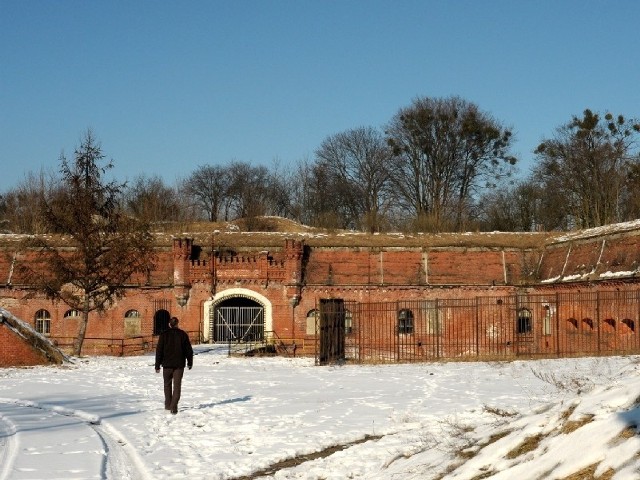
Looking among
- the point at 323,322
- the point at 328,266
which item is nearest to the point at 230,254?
the point at 328,266

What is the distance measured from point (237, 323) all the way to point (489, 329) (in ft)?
→ 36.9

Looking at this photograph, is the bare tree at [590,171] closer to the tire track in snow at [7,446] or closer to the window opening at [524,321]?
the window opening at [524,321]

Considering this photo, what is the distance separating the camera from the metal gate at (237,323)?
36.2m

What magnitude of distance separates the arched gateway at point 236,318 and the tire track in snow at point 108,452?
22076 millimetres

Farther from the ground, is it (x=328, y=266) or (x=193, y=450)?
(x=328, y=266)

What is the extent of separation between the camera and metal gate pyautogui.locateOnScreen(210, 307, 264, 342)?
A: 36.2 meters

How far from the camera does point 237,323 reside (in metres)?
36.4

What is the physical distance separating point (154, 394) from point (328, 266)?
2059 cm

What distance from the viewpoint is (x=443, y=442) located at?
9.50 metres

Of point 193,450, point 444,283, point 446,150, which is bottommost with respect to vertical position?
point 193,450

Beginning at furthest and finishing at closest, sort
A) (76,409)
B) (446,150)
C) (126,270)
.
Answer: (446,150) → (126,270) → (76,409)

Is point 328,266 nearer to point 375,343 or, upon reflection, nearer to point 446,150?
point 375,343

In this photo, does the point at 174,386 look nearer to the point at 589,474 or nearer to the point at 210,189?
the point at 589,474

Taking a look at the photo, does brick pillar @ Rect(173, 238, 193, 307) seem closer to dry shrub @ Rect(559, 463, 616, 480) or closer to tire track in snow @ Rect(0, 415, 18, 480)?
tire track in snow @ Rect(0, 415, 18, 480)
